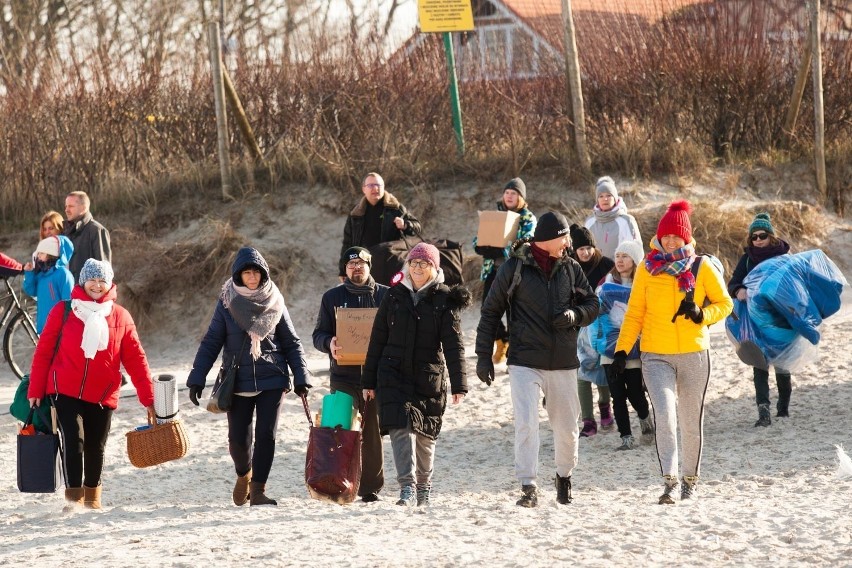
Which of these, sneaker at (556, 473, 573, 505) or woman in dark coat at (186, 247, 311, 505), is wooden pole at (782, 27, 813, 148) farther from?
woman in dark coat at (186, 247, 311, 505)

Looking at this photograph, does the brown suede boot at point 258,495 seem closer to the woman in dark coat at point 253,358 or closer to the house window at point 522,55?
the woman in dark coat at point 253,358

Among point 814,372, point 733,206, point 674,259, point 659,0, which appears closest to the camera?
point 674,259

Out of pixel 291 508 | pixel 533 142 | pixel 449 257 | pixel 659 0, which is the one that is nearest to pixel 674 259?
pixel 291 508

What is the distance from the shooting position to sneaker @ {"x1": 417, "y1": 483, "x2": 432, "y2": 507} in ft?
25.2

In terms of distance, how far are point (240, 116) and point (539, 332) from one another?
10.2 metres

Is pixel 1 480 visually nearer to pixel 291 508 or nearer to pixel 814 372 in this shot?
pixel 291 508

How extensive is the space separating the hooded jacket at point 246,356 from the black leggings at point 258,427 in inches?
3.5

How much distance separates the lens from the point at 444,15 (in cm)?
1639

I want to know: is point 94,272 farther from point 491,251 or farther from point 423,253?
point 491,251

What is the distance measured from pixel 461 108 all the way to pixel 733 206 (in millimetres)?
4089

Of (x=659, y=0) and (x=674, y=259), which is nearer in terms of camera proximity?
(x=674, y=259)

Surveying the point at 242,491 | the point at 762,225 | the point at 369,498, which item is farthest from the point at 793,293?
the point at 242,491

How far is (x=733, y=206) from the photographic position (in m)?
15.8

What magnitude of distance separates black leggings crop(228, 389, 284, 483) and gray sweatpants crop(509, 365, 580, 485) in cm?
144
